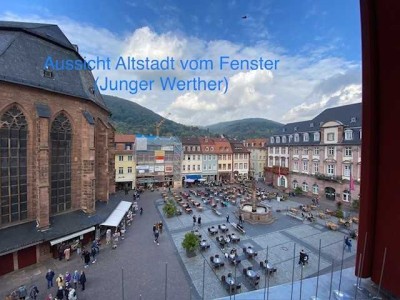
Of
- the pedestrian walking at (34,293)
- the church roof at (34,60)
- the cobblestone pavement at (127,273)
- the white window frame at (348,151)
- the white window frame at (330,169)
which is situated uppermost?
the church roof at (34,60)

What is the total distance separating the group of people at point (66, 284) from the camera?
39.1ft

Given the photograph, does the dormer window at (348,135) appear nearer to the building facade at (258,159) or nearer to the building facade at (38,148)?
the building facade at (258,159)

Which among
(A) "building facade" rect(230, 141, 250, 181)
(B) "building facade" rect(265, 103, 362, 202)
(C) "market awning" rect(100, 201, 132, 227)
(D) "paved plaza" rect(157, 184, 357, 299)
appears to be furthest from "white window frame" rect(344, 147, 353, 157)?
(C) "market awning" rect(100, 201, 132, 227)

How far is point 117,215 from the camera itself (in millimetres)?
22531

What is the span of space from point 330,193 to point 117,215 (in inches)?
1268

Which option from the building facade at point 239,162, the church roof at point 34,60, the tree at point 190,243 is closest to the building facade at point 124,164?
the church roof at point 34,60

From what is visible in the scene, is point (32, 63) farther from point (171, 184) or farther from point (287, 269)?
point (171, 184)

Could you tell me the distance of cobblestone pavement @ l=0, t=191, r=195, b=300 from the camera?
41.7 ft

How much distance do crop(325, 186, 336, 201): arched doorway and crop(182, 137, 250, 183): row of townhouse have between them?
20834 mm

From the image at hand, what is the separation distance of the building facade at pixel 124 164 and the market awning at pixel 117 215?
1802 centimetres

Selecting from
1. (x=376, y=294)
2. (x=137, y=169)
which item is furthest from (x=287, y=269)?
(x=137, y=169)

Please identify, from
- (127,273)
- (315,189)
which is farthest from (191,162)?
(127,273)

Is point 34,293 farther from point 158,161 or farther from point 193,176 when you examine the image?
point 193,176

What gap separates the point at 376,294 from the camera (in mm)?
6035
